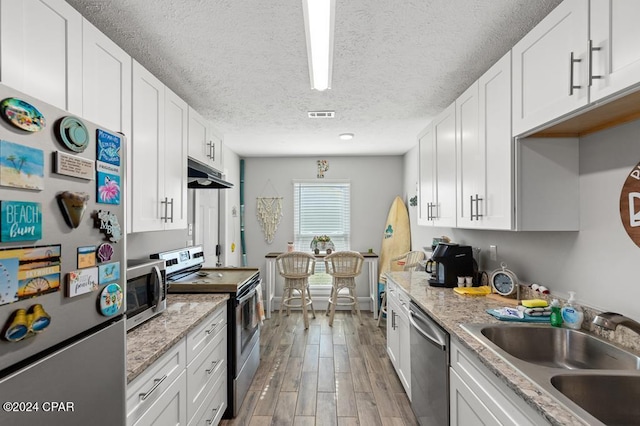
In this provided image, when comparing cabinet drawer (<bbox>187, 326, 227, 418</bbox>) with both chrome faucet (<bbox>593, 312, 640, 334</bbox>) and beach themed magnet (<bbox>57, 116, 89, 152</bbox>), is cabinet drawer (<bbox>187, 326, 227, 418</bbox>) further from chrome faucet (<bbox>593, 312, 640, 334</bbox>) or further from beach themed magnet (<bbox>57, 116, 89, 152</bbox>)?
chrome faucet (<bbox>593, 312, 640, 334</bbox>)

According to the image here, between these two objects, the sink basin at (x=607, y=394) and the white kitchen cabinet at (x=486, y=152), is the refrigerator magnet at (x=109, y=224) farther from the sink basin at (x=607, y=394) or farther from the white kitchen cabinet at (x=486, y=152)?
the white kitchen cabinet at (x=486, y=152)

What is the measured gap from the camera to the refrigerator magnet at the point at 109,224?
0.87m

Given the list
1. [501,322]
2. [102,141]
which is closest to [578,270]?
[501,322]

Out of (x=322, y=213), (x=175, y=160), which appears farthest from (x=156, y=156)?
(x=322, y=213)

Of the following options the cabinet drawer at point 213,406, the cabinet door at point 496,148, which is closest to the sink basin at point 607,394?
the cabinet door at point 496,148

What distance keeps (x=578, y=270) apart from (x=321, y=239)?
3.62 metres

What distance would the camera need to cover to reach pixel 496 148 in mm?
1821

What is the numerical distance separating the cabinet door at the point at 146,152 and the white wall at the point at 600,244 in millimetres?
2330

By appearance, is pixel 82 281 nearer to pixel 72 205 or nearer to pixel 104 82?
pixel 72 205

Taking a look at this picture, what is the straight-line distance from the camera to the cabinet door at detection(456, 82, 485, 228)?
2.03m

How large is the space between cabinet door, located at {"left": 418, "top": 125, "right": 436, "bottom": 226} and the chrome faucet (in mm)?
1598

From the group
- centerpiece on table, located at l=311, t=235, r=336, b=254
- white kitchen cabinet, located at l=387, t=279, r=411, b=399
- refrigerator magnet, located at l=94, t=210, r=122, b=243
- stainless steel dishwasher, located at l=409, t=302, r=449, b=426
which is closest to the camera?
refrigerator magnet, located at l=94, t=210, r=122, b=243

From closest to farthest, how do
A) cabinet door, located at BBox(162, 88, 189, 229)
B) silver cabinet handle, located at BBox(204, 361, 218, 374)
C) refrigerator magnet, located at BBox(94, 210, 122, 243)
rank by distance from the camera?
refrigerator magnet, located at BBox(94, 210, 122, 243) → silver cabinet handle, located at BBox(204, 361, 218, 374) → cabinet door, located at BBox(162, 88, 189, 229)

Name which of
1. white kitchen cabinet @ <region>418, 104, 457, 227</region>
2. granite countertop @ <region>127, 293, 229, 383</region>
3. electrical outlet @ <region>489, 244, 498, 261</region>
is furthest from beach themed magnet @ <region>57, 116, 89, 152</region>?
electrical outlet @ <region>489, 244, 498, 261</region>
